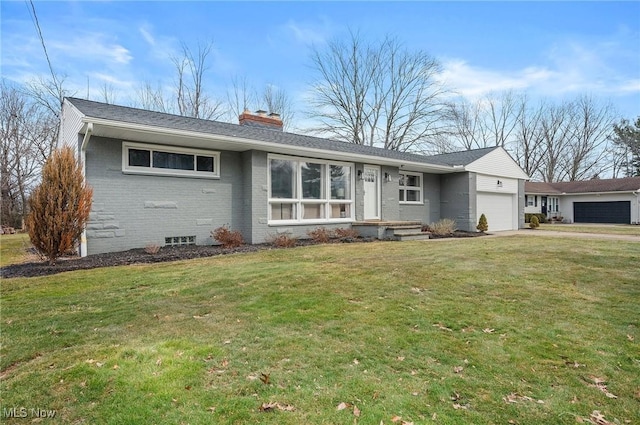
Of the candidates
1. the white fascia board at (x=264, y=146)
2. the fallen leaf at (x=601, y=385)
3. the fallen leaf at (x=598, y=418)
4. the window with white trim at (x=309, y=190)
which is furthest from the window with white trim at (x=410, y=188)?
the fallen leaf at (x=598, y=418)

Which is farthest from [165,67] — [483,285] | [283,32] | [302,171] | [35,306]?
[483,285]

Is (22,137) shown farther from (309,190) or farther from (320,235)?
(320,235)

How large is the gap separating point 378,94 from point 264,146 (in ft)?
74.6

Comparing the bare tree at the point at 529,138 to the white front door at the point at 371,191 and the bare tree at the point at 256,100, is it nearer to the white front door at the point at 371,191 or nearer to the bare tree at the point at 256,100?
the bare tree at the point at 256,100

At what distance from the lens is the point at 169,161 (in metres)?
9.64

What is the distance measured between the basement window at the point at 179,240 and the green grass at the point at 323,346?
3510mm

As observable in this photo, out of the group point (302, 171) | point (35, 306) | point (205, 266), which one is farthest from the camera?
point (302, 171)

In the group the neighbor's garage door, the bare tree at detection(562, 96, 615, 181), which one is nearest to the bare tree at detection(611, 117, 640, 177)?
the bare tree at detection(562, 96, 615, 181)

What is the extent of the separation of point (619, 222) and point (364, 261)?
2869 cm

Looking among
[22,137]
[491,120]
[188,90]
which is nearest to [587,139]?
[491,120]

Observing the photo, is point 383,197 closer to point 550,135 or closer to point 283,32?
point 283,32

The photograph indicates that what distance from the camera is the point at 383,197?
554 inches

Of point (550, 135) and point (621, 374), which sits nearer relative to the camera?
point (621, 374)

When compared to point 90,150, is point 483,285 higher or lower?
lower
